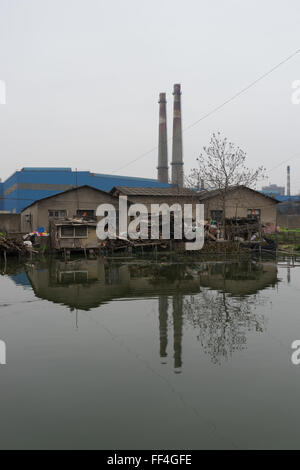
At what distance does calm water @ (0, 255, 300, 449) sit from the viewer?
395 centimetres

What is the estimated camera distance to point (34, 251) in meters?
24.9

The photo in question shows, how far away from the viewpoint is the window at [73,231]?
24969 mm

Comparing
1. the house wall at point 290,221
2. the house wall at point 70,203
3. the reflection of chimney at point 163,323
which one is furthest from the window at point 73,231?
the house wall at point 290,221

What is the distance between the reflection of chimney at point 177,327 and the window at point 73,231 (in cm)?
1538

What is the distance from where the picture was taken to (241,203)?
111ft

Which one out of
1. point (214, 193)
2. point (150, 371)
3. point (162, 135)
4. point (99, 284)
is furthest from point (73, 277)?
point (162, 135)

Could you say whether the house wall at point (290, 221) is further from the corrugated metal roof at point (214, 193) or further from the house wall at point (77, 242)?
the house wall at point (77, 242)

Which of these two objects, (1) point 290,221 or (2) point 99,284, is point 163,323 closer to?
(2) point 99,284

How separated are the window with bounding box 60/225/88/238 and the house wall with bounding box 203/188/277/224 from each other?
12.2 meters

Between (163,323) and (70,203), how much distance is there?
22.4 m

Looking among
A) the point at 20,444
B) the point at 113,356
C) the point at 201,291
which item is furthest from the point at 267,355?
the point at 201,291

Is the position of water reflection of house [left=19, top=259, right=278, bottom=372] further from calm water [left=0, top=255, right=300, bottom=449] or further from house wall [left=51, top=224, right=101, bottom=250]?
house wall [left=51, top=224, right=101, bottom=250]
